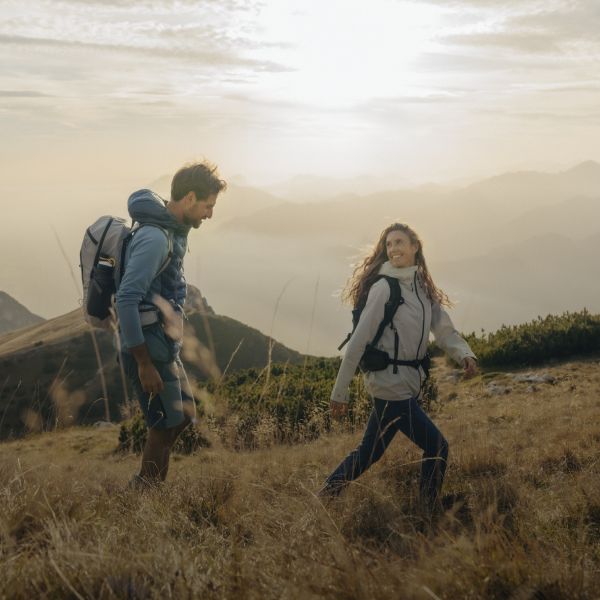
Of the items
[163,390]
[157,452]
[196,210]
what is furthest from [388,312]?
[157,452]

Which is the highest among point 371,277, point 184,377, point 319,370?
point 371,277

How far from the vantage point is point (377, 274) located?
156 inches

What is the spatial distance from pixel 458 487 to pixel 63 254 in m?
3.49

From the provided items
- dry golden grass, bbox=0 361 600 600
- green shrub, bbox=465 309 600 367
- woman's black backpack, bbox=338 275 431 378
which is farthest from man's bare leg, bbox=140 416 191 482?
green shrub, bbox=465 309 600 367

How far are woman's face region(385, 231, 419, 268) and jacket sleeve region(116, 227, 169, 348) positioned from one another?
144cm

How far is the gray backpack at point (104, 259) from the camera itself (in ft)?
12.0

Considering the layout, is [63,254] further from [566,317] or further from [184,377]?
[566,317]

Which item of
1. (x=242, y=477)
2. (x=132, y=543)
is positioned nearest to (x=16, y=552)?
(x=132, y=543)

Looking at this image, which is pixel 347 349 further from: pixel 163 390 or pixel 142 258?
pixel 142 258

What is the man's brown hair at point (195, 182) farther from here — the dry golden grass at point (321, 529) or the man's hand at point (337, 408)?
the dry golden grass at point (321, 529)

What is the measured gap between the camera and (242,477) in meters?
3.77

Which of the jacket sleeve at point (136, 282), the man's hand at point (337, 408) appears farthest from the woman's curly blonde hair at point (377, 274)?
the jacket sleeve at point (136, 282)

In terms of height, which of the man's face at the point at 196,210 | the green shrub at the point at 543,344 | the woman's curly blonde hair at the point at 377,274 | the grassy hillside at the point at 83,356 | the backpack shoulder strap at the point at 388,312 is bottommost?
the grassy hillside at the point at 83,356

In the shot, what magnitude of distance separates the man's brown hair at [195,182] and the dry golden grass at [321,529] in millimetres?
1733
